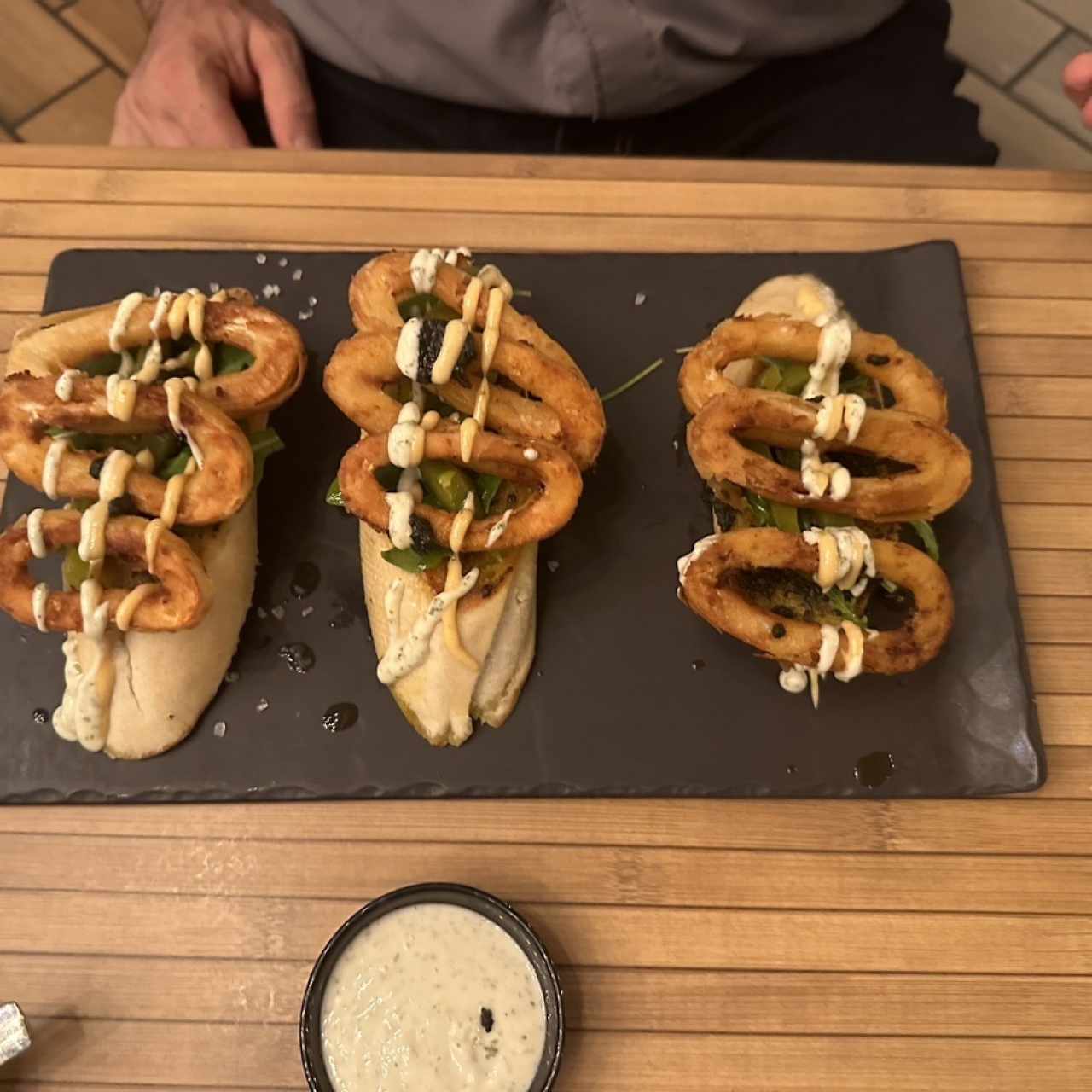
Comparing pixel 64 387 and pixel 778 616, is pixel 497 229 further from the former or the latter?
pixel 778 616

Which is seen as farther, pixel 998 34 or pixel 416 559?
pixel 998 34

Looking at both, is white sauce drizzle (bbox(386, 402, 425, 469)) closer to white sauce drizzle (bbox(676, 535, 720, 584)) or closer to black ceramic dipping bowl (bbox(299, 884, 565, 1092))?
white sauce drizzle (bbox(676, 535, 720, 584))

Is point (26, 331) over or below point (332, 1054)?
over

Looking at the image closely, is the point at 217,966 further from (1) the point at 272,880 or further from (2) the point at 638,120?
(2) the point at 638,120

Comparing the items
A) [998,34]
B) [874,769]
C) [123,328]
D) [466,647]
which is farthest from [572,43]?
[998,34]

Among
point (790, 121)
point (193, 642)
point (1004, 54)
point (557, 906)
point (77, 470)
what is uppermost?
point (1004, 54)

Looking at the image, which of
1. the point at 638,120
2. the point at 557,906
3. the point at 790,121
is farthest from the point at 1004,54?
the point at 557,906

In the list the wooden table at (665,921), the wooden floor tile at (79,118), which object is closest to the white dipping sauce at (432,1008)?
the wooden table at (665,921)

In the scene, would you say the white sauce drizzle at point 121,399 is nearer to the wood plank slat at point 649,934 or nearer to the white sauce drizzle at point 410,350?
the white sauce drizzle at point 410,350
